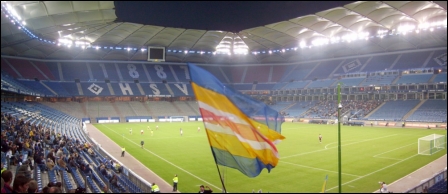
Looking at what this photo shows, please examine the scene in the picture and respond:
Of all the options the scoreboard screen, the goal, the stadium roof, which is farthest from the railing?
the scoreboard screen

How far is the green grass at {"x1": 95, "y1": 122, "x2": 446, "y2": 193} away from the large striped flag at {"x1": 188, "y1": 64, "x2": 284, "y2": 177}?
29.7 feet

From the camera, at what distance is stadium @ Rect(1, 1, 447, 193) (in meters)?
20.0

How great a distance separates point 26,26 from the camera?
1547 inches

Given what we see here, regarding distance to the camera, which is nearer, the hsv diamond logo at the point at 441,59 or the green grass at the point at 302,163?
the green grass at the point at 302,163

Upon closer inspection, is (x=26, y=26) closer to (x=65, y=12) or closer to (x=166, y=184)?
(x=65, y=12)

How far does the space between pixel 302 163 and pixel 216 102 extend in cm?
1785

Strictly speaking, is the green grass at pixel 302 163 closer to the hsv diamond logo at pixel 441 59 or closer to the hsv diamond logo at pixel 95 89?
the hsv diamond logo at pixel 441 59

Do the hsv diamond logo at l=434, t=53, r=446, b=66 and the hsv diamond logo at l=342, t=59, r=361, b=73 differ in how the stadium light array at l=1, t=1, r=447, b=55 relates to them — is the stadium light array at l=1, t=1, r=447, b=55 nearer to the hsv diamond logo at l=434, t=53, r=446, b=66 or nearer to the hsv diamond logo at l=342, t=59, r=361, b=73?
the hsv diamond logo at l=434, t=53, r=446, b=66

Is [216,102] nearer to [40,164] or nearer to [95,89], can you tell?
[40,164]

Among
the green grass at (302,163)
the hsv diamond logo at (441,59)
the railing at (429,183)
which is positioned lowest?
the green grass at (302,163)

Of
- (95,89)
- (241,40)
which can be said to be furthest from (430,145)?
(95,89)

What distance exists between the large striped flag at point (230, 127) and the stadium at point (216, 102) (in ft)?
0.62

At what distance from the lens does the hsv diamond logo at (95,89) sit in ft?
249

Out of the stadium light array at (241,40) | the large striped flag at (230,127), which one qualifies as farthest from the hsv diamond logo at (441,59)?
the large striped flag at (230,127)
